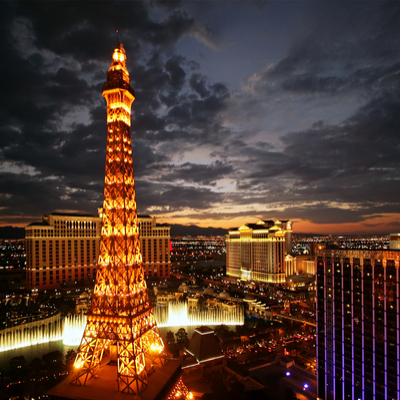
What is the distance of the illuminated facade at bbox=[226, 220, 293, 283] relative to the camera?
99.9m

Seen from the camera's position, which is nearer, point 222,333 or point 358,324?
point 358,324

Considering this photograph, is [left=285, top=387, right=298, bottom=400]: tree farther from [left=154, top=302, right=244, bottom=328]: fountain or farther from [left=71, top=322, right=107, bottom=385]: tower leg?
[left=154, top=302, right=244, bottom=328]: fountain

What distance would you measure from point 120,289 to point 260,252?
81008 millimetres

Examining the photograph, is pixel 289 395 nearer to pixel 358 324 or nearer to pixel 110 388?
pixel 358 324

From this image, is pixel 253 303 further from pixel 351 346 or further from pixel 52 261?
pixel 52 261

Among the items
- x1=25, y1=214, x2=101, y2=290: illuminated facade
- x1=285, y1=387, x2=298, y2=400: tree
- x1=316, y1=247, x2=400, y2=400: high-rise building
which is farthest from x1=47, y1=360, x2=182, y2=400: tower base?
x1=25, y1=214, x2=101, y2=290: illuminated facade

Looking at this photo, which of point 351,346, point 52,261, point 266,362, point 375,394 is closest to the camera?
point 375,394

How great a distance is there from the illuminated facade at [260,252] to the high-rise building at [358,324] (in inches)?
2605

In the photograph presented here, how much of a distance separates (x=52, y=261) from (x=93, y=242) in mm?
13574

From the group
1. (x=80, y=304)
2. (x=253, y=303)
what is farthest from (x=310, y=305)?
(x=80, y=304)

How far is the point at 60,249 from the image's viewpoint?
9025 centimetres

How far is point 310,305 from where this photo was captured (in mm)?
71312

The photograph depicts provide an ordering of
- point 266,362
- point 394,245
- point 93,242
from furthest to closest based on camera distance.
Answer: point 93,242 → point 266,362 → point 394,245

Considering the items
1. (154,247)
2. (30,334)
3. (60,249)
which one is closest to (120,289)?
(30,334)
